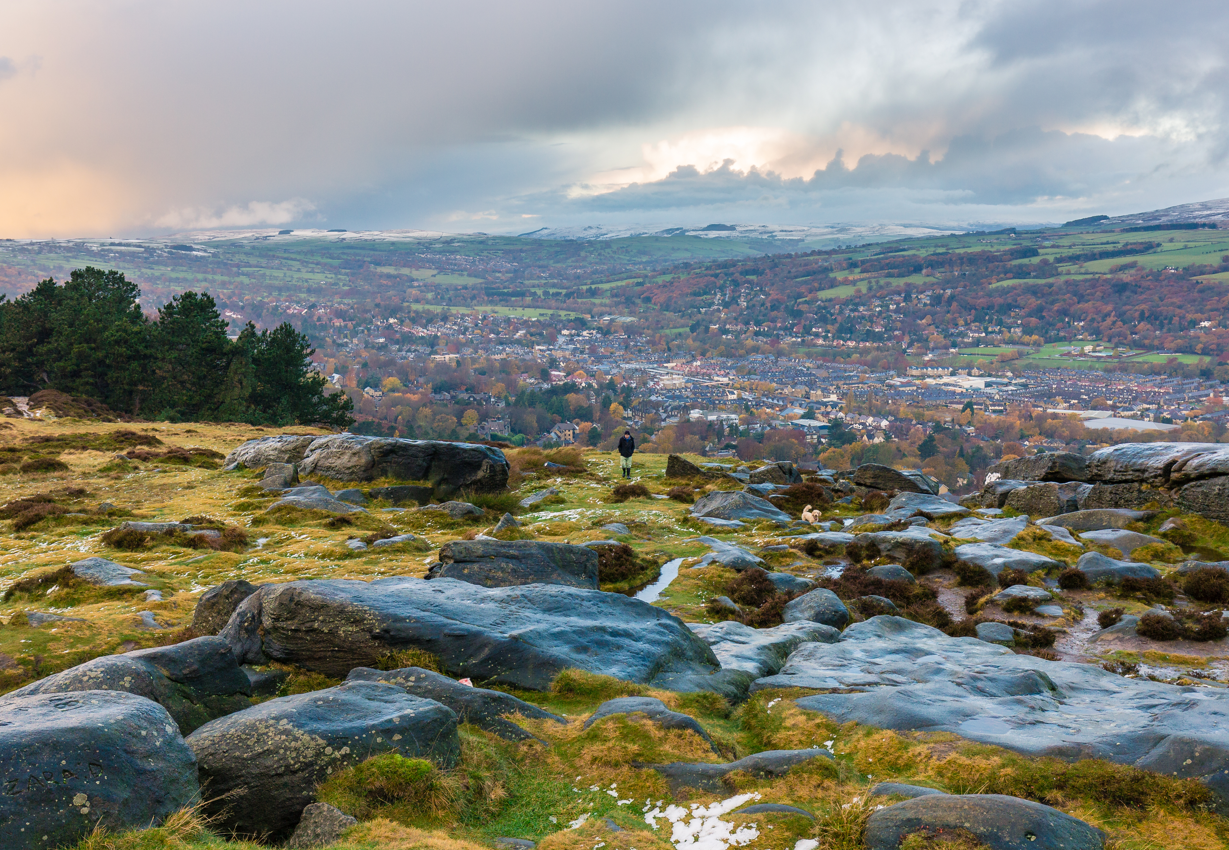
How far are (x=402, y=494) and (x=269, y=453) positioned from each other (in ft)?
44.1

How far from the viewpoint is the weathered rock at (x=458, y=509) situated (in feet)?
120

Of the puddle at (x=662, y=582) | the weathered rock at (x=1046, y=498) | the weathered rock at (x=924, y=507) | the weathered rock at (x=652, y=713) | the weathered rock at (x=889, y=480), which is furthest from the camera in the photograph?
the weathered rock at (x=889, y=480)

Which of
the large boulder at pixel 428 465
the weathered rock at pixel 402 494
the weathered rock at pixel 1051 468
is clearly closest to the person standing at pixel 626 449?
the large boulder at pixel 428 465

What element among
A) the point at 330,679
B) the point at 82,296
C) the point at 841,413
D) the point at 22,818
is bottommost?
the point at 841,413

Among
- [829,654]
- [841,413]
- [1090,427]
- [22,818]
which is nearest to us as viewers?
[22,818]

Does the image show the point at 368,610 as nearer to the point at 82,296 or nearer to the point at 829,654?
the point at 829,654

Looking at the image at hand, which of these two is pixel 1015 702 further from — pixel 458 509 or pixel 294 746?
pixel 458 509

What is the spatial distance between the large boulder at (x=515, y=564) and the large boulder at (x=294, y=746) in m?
9.14

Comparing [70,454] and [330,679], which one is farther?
[70,454]

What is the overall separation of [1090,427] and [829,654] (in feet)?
514

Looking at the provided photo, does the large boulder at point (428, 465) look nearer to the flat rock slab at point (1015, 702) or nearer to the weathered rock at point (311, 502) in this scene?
the weathered rock at point (311, 502)

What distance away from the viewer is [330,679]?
14.0 meters

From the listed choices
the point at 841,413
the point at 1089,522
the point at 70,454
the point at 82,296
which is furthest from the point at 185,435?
the point at 841,413

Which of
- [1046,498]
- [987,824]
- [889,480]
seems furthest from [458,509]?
[987,824]
